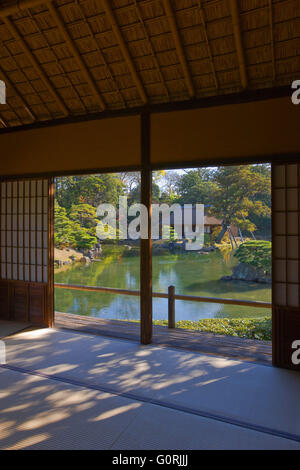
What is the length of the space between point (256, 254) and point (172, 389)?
10197mm

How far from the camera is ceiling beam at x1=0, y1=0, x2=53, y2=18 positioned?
3182 mm

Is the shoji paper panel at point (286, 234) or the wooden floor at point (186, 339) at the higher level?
the shoji paper panel at point (286, 234)

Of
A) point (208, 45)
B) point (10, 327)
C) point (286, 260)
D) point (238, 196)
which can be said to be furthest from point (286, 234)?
point (238, 196)

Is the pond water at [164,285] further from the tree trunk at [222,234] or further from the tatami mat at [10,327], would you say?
the tatami mat at [10,327]

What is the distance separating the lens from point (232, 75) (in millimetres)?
3396

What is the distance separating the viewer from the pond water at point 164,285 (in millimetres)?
10352

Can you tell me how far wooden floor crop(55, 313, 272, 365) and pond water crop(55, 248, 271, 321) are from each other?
16.7 feet

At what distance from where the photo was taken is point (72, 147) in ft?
14.0

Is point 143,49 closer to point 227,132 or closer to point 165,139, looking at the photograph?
point 165,139

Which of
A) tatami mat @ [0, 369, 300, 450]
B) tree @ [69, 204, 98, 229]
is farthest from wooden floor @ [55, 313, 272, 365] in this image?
tree @ [69, 204, 98, 229]

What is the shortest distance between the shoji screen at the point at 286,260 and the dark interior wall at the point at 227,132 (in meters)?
0.28

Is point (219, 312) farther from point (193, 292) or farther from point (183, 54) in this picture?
point (183, 54)

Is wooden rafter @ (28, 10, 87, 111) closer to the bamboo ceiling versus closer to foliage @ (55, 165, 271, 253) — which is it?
the bamboo ceiling

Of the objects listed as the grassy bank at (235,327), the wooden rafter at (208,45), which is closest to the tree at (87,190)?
the grassy bank at (235,327)
